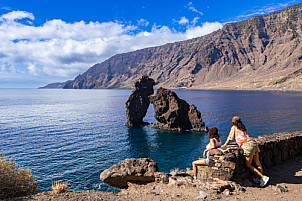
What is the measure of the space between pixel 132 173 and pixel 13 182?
264 inches

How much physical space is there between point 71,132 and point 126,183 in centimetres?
4002

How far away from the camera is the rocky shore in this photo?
9250 mm

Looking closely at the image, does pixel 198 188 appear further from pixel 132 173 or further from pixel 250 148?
pixel 132 173

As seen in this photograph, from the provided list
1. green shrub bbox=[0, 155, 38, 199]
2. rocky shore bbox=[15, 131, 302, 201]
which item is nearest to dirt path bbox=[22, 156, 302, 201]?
rocky shore bbox=[15, 131, 302, 201]

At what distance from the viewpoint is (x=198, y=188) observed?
392 inches

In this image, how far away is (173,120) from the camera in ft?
173

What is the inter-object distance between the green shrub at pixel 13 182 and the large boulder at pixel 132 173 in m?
4.47

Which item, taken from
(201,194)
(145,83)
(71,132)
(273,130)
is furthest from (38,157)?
(273,130)

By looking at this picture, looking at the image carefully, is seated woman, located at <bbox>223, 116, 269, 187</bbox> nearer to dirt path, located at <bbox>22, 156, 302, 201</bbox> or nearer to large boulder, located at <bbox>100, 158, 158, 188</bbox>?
dirt path, located at <bbox>22, 156, 302, 201</bbox>

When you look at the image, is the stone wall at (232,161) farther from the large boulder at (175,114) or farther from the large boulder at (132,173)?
the large boulder at (175,114)

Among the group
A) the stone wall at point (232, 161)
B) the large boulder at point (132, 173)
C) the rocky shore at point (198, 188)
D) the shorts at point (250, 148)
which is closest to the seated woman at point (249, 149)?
the shorts at point (250, 148)

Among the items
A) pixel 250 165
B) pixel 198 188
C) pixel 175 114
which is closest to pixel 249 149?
pixel 250 165

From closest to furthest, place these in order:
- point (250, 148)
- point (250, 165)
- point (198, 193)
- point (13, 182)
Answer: point (198, 193)
point (250, 148)
point (250, 165)
point (13, 182)

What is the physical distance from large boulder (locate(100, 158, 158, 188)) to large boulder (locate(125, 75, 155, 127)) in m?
45.7
